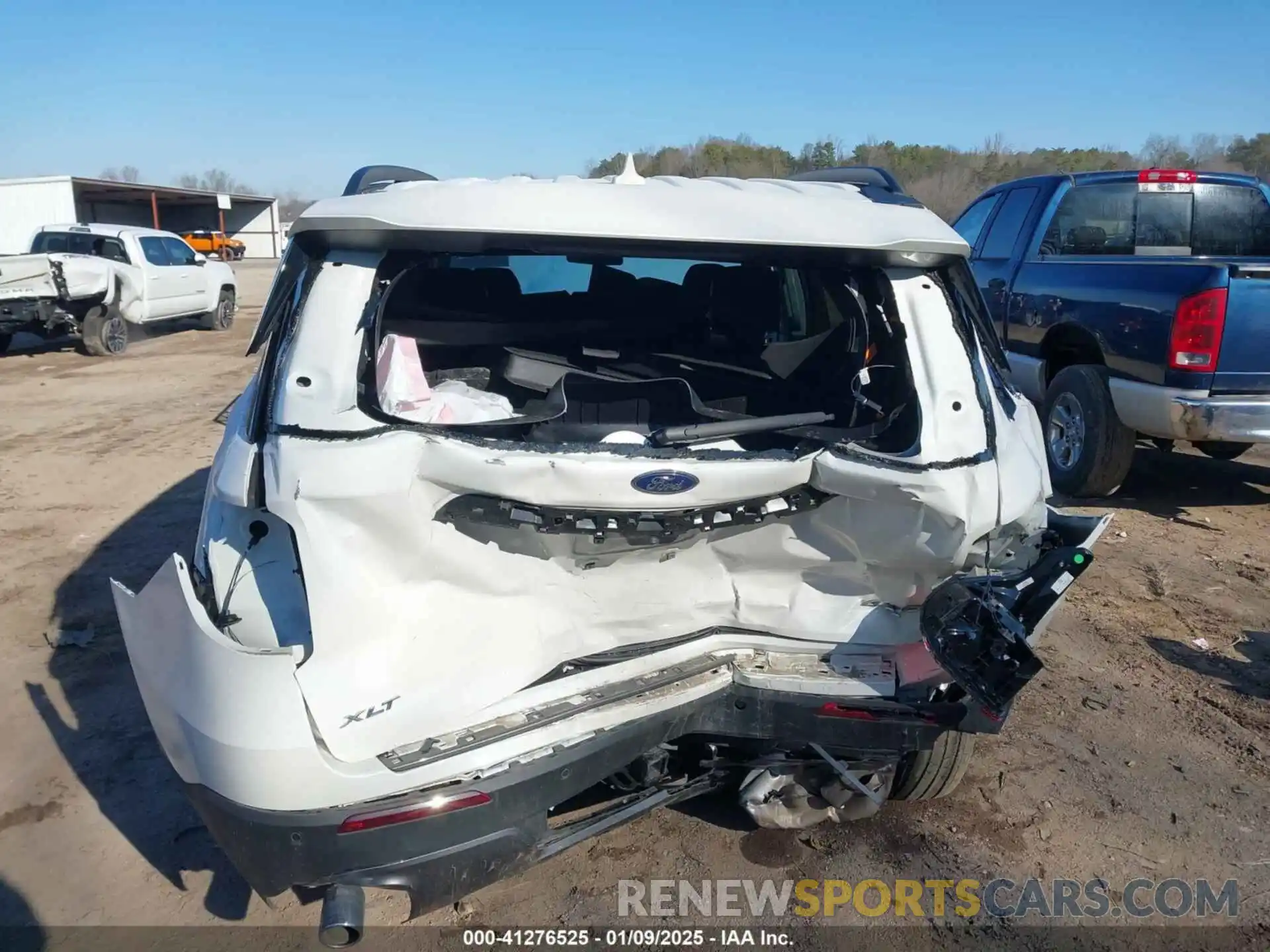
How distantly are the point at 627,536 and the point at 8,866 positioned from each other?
2.13 m

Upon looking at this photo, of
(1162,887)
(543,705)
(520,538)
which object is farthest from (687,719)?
(1162,887)

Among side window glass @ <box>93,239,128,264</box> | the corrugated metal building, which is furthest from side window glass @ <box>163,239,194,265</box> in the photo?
the corrugated metal building

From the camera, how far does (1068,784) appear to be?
317 cm

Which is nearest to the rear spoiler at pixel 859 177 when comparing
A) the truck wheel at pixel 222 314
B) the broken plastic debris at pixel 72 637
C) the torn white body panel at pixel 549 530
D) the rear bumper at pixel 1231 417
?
the torn white body panel at pixel 549 530

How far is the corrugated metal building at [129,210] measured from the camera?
30.6 m

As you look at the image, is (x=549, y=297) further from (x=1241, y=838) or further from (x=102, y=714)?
(x=1241, y=838)

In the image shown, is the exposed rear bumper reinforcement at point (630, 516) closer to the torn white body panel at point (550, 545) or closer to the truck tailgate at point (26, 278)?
the torn white body panel at point (550, 545)

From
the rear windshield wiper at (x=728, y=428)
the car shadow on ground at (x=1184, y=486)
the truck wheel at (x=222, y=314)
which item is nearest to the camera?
the rear windshield wiper at (x=728, y=428)

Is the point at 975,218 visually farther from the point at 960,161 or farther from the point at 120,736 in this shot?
the point at 960,161

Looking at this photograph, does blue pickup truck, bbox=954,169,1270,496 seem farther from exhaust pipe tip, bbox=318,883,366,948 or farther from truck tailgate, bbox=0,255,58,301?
truck tailgate, bbox=0,255,58,301

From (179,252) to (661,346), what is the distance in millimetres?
15093

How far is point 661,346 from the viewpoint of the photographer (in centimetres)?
355

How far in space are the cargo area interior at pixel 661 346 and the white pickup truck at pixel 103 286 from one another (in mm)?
11825

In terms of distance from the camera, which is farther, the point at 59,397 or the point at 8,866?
the point at 59,397
